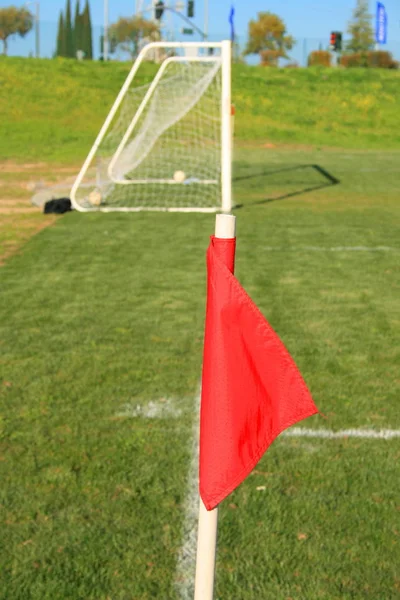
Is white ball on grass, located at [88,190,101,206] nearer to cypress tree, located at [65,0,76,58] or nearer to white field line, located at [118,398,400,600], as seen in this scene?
white field line, located at [118,398,400,600]

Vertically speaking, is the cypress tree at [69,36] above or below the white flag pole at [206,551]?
above

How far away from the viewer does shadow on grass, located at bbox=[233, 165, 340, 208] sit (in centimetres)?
1598

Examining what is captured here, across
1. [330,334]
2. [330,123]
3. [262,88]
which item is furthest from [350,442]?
[262,88]

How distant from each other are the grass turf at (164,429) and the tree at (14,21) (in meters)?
66.5

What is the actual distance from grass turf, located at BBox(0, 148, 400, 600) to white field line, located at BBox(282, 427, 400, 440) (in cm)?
7

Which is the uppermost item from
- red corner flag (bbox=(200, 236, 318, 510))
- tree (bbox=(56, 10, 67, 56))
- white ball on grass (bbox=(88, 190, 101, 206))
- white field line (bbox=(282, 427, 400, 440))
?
tree (bbox=(56, 10, 67, 56))

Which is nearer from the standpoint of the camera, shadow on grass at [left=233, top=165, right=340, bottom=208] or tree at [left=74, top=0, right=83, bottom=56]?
shadow on grass at [left=233, top=165, right=340, bottom=208]

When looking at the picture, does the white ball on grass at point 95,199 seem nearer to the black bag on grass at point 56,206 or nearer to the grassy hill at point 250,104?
the black bag on grass at point 56,206

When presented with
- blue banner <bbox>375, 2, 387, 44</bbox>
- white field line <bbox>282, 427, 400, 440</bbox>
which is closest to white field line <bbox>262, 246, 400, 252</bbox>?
white field line <bbox>282, 427, 400, 440</bbox>

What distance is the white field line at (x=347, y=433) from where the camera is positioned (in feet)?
14.9

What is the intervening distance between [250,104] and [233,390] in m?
36.2

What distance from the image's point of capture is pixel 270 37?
2773 inches

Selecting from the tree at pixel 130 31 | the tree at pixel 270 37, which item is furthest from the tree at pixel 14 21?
the tree at pixel 270 37

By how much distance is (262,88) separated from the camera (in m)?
39.9
